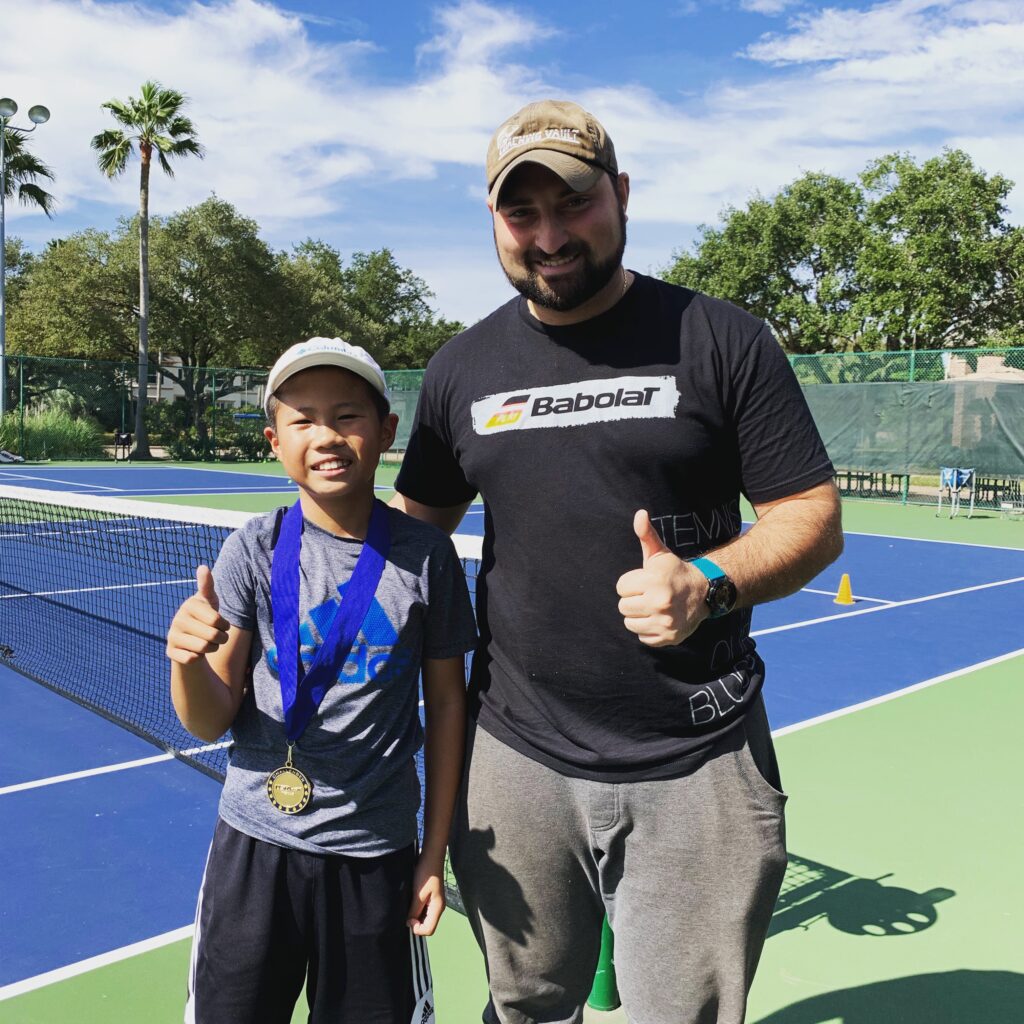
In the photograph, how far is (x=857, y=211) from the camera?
3319 centimetres

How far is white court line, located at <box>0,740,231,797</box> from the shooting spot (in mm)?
4582

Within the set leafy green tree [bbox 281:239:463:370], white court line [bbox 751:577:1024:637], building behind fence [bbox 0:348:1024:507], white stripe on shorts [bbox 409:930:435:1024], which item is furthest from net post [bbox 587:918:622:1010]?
leafy green tree [bbox 281:239:463:370]

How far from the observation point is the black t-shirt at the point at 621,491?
1.88 m

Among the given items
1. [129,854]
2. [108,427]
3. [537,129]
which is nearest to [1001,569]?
[129,854]

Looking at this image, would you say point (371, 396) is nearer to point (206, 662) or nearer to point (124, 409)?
point (206, 662)

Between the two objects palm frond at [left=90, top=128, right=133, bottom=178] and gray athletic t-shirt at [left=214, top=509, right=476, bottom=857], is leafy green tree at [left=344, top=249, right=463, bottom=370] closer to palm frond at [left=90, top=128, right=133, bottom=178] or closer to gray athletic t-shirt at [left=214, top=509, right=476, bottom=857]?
palm frond at [left=90, top=128, right=133, bottom=178]

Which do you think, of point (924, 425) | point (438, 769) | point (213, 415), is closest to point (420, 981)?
point (438, 769)

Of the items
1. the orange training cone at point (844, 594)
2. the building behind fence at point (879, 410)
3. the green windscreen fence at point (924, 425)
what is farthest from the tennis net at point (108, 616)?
the green windscreen fence at point (924, 425)

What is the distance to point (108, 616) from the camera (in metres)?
7.98

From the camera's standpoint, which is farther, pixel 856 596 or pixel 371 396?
pixel 856 596

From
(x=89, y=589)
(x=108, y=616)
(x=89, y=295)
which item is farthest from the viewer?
(x=89, y=295)

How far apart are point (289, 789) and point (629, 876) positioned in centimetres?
68

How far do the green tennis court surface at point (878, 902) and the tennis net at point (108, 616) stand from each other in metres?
1.55

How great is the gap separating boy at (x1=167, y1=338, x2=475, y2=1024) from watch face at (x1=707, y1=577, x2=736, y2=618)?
0.59 meters
